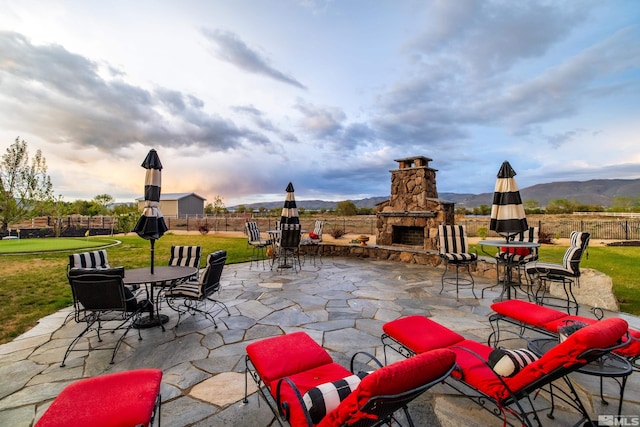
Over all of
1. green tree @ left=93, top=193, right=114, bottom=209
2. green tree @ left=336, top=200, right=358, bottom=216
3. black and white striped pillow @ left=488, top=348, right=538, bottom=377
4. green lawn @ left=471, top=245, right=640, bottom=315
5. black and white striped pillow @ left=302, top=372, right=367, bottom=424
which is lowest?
green lawn @ left=471, top=245, right=640, bottom=315

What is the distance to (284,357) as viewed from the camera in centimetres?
196

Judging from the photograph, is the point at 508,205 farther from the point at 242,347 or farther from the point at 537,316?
the point at 242,347

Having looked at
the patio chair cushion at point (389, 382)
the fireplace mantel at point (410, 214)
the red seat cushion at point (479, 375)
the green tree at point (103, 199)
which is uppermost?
the green tree at point (103, 199)

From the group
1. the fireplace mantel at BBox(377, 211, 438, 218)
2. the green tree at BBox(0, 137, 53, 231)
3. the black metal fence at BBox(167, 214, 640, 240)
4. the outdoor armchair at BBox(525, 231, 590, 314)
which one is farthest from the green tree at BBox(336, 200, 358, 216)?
the outdoor armchair at BBox(525, 231, 590, 314)

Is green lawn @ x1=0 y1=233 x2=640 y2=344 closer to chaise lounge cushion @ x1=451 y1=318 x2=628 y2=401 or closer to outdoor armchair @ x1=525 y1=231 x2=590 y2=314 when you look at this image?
outdoor armchair @ x1=525 y1=231 x2=590 y2=314

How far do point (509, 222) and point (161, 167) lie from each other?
525cm

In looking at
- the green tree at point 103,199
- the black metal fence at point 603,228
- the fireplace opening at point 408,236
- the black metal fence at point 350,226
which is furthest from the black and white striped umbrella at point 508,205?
the green tree at point 103,199

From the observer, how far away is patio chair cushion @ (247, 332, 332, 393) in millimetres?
1802

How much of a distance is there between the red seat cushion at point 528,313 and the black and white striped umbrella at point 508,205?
5.72ft

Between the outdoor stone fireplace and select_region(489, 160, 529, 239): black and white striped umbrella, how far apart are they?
3.72 metres

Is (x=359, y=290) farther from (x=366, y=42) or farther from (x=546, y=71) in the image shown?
(x=546, y=71)

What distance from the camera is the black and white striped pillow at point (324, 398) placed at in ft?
4.28

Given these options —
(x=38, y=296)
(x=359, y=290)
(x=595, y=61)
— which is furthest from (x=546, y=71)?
(x=38, y=296)

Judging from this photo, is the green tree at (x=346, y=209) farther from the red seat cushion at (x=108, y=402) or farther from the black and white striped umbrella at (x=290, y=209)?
the red seat cushion at (x=108, y=402)
